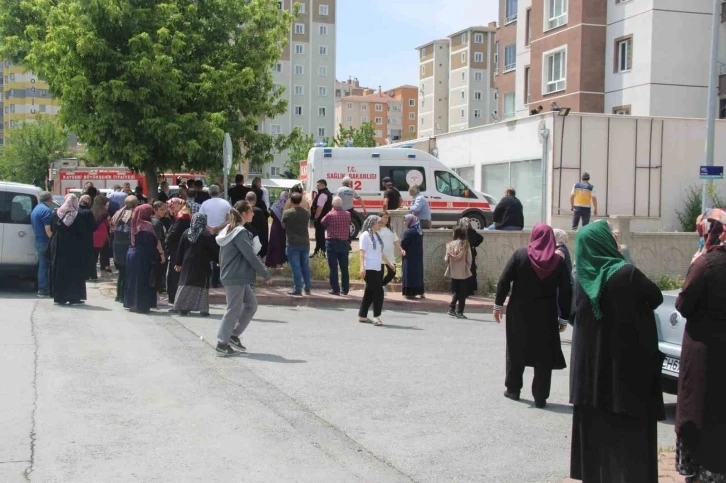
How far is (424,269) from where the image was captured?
58.3 feet

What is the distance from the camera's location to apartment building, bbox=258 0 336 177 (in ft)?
355

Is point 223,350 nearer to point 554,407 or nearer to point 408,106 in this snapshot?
point 554,407

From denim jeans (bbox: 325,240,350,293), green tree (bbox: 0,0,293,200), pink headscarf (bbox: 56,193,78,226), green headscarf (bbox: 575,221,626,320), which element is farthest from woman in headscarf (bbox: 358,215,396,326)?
green headscarf (bbox: 575,221,626,320)

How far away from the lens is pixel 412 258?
53.4 ft

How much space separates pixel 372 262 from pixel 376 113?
448 ft

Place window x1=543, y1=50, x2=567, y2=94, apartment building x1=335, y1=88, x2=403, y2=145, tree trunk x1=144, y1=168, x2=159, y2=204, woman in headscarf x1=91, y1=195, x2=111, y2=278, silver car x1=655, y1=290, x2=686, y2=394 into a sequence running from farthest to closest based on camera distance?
1. apartment building x1=335, y1=88, x2=403, y2=145
2. window x1=543, y1=50, x2=567, y2=94
3. tree trunk x1=144, y1=168, x2=159, y2=204
4. woman in headscarf x1=91, y1=195, x2=111, y2=278
5. silver car x1=655, y1=290, x2=686, y2=394

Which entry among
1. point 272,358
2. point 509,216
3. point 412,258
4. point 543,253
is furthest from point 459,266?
point 543,253

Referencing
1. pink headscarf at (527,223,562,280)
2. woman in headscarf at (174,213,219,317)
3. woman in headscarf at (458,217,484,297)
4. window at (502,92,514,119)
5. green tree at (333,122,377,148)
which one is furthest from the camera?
green tree at (333,122,377,148)

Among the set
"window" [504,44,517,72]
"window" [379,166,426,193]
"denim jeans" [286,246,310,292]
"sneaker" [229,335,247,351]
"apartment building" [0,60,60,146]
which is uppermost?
"apartment building" [0,60,60,146]

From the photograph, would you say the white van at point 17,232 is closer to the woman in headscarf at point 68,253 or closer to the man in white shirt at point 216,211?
the woman in headscarf at point 68,253

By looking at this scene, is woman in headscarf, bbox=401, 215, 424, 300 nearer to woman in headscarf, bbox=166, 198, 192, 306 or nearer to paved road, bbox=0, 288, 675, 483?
paved road, bbox=0, 288, 675, 483

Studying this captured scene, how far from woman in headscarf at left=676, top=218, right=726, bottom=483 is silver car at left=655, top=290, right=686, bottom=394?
2.51 meters

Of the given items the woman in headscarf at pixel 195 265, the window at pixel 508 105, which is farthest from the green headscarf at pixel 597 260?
the window at pixel 508 105

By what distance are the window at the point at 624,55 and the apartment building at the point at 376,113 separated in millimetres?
105155
